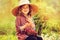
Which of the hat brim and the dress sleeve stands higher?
the hat brim

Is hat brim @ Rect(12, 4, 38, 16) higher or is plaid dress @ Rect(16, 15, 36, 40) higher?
hat brim @ Rect(12, 4, 38, 16)

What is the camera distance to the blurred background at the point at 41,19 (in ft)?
3.61

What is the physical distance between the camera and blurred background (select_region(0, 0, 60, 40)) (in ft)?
3.61

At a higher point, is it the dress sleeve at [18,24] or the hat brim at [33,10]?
the hat brim at [33,10]

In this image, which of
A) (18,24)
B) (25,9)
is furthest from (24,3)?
(18,24)

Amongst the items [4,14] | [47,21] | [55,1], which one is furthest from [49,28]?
[4,14]

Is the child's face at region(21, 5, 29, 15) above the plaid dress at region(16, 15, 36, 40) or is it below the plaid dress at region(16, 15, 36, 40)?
above

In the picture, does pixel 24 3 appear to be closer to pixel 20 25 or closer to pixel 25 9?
pixel 25 9

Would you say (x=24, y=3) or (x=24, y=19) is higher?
(x=24, y=3)

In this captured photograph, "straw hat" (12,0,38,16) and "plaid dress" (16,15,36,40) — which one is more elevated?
"straw hat" (12,0,38,16)

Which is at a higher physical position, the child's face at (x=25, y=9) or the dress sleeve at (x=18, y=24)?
the child's face at (x=25, y=9)

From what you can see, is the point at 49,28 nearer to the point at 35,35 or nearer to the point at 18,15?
the point at 35,35

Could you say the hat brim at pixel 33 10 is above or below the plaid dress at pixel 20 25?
above

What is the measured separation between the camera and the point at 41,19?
1.12 metres
